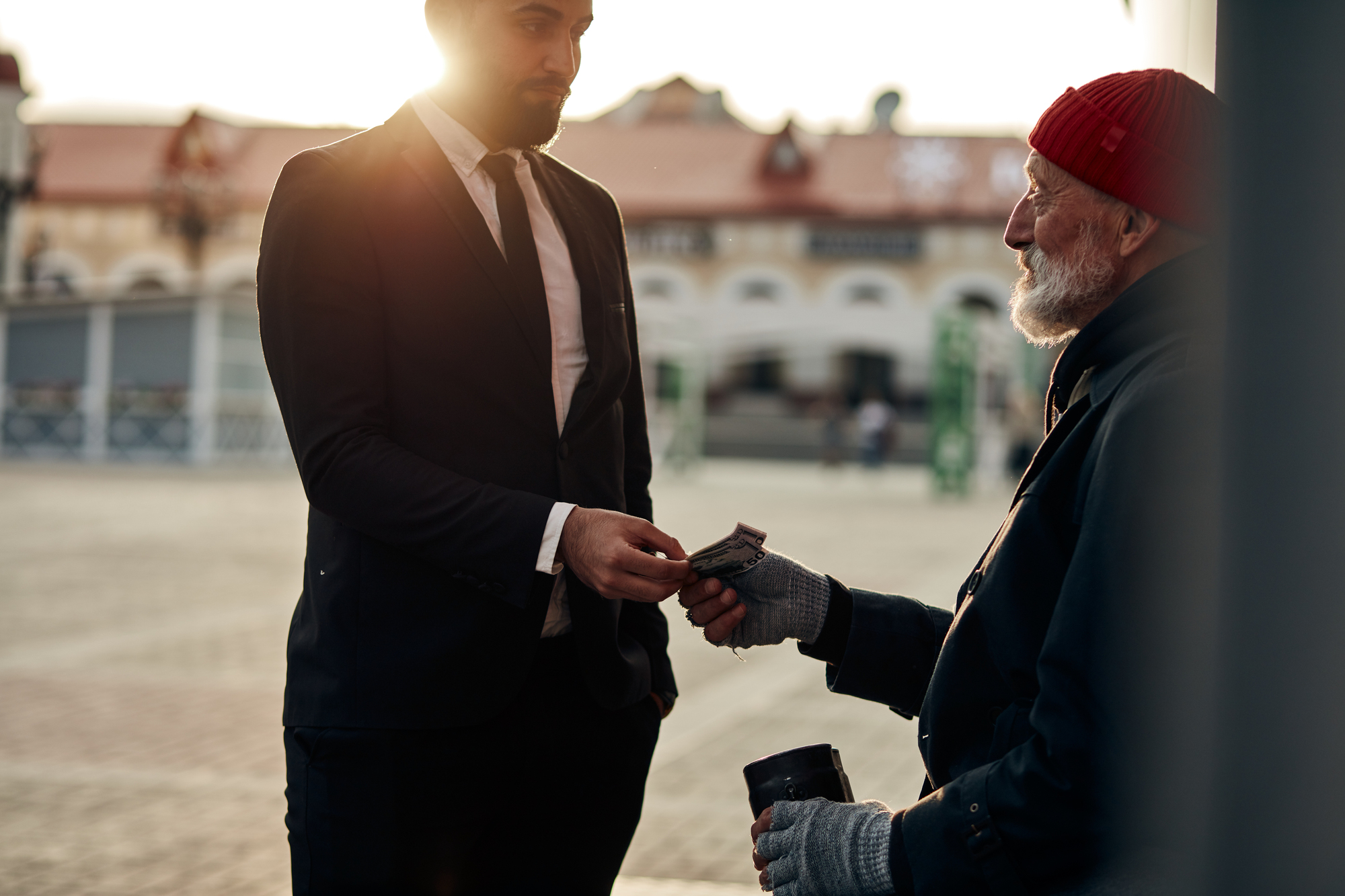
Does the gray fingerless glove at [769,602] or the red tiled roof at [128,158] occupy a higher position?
the red tiled roof at [128,158]

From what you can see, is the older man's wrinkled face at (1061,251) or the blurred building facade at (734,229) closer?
the older man's wrinkled face at (1061,251)

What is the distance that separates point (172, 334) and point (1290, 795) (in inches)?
929

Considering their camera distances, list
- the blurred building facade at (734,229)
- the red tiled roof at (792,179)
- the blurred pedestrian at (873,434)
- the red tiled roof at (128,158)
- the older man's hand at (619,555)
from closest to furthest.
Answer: the older man's hand at (619,555) < the blurred pedestrian at (873,434) < the blurred building facade at (734,229) < the red tiled roof at (128,158) < the red tiled roof at (792,179)

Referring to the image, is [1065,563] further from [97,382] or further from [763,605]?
[97,382]

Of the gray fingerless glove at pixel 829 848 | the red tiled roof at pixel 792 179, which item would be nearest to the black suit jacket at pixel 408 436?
the gray fingerless glove at pixel 829 848

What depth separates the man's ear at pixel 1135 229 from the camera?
1.44 m

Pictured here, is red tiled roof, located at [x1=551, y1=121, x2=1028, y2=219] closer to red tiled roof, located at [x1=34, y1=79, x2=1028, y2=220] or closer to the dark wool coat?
red tiled roof, located at [x1=34, y1=79, x2=1028, y2=220]

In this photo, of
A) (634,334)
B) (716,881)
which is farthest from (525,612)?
(716,881)

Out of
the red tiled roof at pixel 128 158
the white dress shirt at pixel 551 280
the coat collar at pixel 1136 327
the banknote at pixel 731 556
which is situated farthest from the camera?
the red tiled roof at pixel 128 158

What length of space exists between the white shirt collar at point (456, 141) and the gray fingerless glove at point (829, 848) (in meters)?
0.96

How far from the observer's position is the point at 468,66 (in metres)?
1.76

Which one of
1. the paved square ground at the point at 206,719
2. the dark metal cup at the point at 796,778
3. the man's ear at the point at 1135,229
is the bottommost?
the paved square ground at the point at 206,719

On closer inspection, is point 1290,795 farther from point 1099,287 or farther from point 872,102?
point 872,102

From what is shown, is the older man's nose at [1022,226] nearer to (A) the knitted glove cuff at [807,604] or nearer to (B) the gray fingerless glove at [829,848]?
(A) the knitted glove cuff at [807,604]
